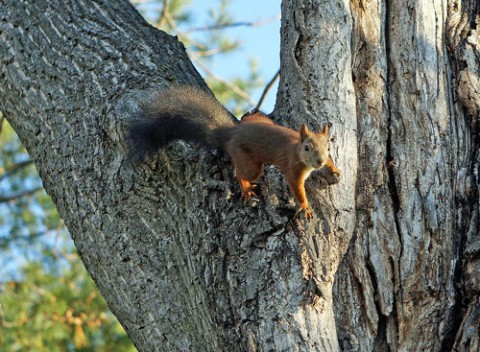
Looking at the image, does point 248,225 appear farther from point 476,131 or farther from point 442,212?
point 476,131

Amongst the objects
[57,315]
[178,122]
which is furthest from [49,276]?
[178,122]

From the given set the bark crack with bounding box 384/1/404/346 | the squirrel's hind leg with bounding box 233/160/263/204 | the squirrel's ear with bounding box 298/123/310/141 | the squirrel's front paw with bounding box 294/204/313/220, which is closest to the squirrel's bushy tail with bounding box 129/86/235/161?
the squirrel's hind leg with bounding box 233/160/263/204

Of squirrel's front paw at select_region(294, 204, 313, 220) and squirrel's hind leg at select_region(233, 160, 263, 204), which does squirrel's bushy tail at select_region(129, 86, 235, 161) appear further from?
squirrel's front paw at select_region(294, 204, 313, 220)

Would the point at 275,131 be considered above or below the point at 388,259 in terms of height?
above

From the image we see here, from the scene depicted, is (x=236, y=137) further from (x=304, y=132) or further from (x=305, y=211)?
(x=305, y=211)

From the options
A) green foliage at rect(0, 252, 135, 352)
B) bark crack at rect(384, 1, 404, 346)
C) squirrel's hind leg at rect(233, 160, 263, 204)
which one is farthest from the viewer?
green foliage at rect(0, 252, 135, 352)

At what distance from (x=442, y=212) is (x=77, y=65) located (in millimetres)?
1461

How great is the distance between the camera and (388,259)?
2678 mm

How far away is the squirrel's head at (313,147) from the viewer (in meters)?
2.51

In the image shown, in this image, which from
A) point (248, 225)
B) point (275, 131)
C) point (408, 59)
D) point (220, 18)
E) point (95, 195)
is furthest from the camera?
point (220, 18)

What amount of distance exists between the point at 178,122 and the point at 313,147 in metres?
0.54

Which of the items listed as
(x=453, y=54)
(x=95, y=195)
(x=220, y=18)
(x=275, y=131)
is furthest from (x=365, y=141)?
(x=220, y=18)

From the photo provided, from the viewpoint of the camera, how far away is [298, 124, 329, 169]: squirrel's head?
99.0 inches

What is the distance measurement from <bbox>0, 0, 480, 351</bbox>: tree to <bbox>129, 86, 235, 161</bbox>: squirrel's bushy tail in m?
0.06
